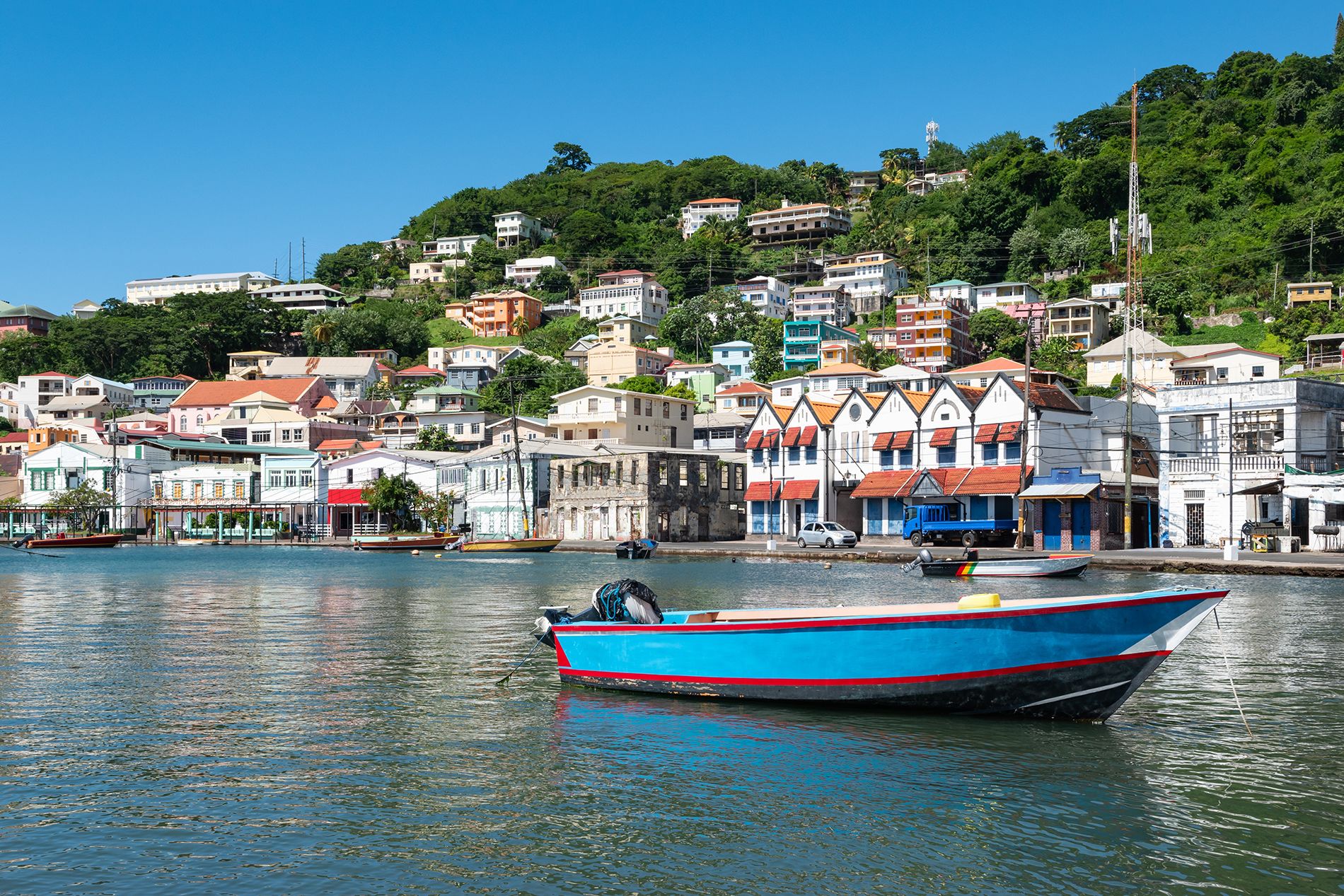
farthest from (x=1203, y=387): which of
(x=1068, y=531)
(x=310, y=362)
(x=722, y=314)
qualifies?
(x=310, y=362)

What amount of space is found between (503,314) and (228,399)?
52.6 m

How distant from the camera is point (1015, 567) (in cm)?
4303

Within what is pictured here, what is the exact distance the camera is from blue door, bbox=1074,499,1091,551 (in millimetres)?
56844

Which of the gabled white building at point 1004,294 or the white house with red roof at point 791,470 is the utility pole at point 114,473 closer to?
the white house with red roof at point 791,470

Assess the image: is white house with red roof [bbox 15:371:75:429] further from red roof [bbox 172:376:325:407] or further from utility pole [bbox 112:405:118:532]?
utility pole [bbox 112:405:118:532]

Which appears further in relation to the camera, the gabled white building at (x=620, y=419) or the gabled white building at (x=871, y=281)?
the gabled white building at (x=871, y=281)

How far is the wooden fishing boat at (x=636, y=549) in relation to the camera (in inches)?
2461

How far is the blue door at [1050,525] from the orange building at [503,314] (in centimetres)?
12393

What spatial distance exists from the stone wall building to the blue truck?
750 inches

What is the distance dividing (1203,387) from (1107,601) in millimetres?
43680

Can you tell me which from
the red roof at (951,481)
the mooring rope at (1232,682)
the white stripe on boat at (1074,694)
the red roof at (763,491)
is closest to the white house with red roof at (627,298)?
the red roof at (763,491)

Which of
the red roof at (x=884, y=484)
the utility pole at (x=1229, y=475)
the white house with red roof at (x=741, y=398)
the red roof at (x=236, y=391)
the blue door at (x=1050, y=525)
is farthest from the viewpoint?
the red roof at (x=236, y=391)

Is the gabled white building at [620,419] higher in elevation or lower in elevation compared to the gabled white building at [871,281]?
lower

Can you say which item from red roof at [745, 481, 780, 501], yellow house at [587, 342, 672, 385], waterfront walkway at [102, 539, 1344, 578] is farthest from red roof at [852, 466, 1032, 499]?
yellow house at [587, 342, 672, 385]
